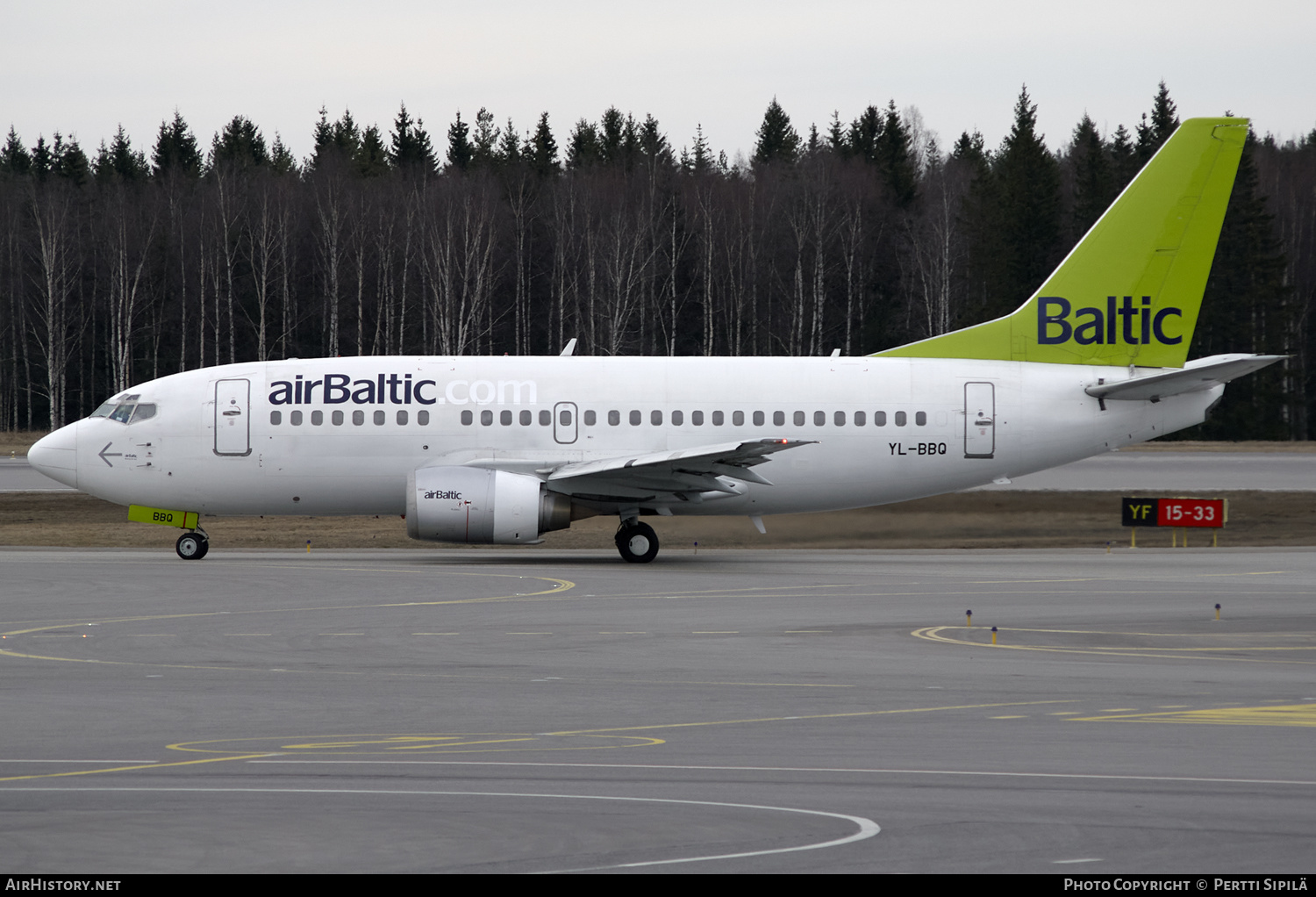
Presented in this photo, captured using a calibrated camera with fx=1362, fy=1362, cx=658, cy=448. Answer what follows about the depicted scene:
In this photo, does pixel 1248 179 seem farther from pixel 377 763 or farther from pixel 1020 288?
pixel 377 763

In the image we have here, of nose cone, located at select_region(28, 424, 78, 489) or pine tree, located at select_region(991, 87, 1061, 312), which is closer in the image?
nose cone, located at select_region(28, 424, 78, 489)

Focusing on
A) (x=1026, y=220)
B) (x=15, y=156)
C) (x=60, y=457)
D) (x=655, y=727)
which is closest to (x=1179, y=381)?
(x=655, y=727)

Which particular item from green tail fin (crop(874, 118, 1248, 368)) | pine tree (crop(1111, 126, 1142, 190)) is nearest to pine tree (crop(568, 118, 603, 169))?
pine tree (crop(1111, 126, 1142, 190))

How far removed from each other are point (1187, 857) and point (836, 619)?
1192 centimetres

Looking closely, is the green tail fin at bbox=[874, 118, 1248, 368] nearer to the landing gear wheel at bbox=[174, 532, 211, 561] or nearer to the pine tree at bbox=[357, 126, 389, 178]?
the landing gear wheel at bbox=[174, 532, 211, 561]

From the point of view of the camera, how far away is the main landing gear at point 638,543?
28.8 m

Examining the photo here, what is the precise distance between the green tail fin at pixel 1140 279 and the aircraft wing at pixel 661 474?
510 cm

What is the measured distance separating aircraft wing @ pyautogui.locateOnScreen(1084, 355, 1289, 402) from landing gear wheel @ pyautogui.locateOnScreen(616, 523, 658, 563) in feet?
33.2

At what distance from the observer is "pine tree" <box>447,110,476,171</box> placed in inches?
4094

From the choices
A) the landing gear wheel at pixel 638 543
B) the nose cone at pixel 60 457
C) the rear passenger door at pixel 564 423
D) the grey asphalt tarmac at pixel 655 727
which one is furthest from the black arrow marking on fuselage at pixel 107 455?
the landing gear wheel at pixel 638 543

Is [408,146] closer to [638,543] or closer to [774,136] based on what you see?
[774,136]

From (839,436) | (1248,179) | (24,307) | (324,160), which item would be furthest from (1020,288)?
(24,307)

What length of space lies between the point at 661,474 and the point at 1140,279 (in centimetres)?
1157

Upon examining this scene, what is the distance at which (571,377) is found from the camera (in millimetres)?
29516
